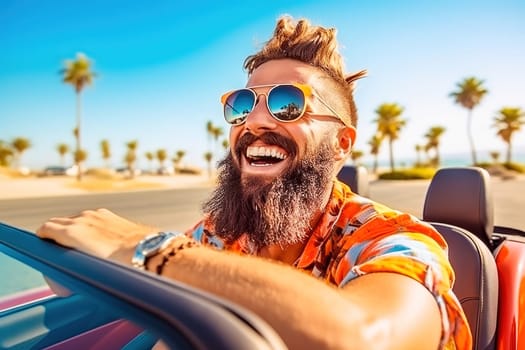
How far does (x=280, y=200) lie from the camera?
1.79 metres

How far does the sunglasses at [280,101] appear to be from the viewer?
70.2 inches

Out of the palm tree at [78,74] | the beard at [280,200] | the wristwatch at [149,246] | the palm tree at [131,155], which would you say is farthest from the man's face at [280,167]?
the palm tree at [131,155]

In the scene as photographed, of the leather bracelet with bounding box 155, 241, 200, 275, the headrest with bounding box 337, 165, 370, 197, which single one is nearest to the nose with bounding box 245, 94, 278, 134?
the leather bracelet with bounding box 155, 241, 200, 275

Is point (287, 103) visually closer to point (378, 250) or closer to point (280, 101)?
point (280, 101)

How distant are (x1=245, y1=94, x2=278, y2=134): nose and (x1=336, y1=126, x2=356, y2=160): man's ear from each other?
40 cm

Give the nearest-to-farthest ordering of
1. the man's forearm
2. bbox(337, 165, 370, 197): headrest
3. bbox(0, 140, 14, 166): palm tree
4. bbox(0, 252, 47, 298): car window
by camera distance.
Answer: the man's forearm
bbox(0, 252, 47, 298): car window
bbox(337, 165, 370, 197): headrest
bbox(0, 140, 14, 166): palm tree

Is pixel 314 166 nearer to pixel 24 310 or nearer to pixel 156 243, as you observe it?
pixel 156 243

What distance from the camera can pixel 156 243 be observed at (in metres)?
0.93

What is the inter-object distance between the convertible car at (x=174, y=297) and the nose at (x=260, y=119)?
1.06 metres

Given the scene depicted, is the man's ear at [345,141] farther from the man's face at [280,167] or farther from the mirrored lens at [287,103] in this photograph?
the mirrored lens at [287,103]

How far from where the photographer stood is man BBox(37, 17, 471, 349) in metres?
0.76

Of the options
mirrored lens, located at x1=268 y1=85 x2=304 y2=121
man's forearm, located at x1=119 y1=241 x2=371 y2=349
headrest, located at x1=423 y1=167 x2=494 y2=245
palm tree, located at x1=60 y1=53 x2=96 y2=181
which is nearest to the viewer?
man's forearm, located at x1=119 y1=241 x2=371 y2=349

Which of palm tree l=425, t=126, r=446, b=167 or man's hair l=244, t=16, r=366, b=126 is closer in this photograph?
man's hair l=244, t=16, r=366, b=126

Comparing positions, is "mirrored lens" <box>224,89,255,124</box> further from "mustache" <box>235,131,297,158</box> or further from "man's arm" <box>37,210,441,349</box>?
"man's arm" <box>37,210,441,349</box>
